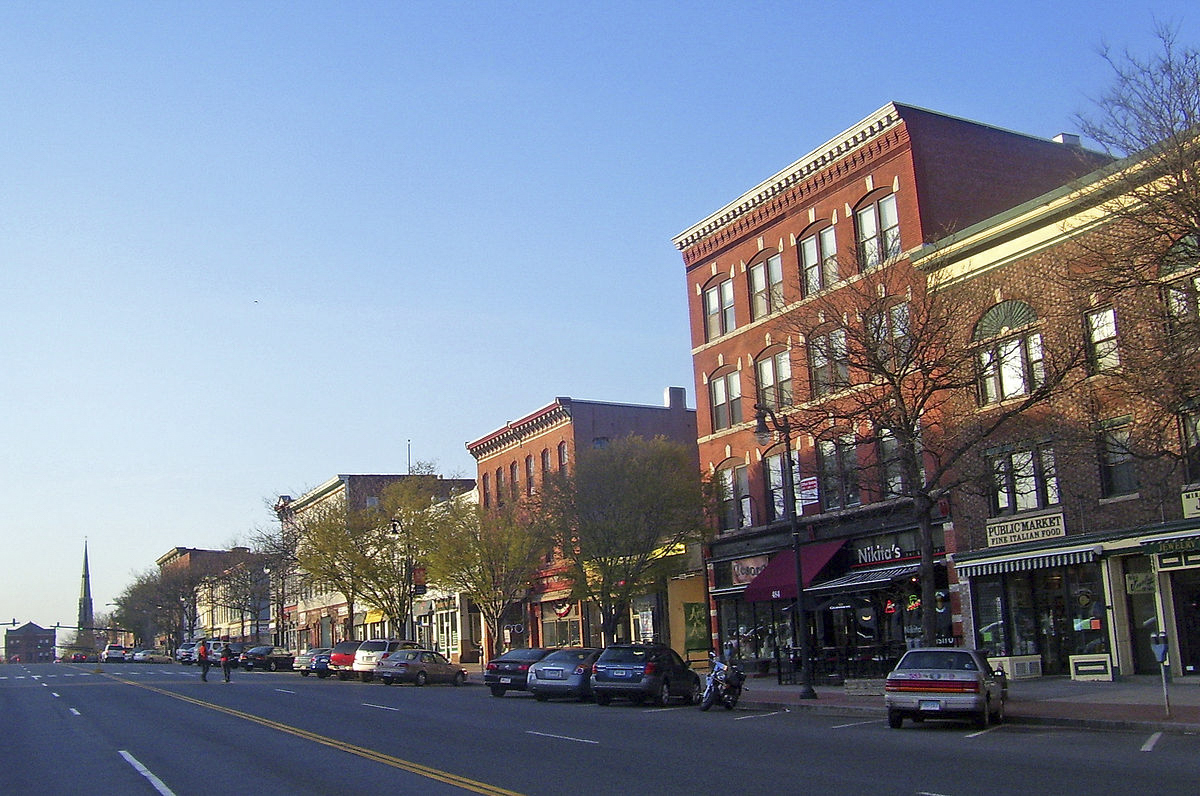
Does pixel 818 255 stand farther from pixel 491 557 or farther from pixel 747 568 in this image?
pixel 491 557

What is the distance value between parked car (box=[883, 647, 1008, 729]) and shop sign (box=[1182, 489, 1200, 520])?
7.49 metres

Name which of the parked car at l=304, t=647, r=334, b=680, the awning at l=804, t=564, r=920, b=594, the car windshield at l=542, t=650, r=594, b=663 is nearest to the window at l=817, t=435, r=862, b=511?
the awning at l=804, t=564, r=920, b=594

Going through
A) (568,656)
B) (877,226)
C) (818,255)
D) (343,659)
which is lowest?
(343,659)

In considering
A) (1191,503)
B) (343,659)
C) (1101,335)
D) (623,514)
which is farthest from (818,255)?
(343,659)

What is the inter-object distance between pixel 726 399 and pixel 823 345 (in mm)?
15253

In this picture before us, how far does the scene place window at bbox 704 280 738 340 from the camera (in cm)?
4222

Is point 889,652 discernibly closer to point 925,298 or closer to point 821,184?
point 925,298

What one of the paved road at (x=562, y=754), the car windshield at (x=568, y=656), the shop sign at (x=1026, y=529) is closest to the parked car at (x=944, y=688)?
the paved road at (x=562, y=754)

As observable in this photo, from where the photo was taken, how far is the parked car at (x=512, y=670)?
34.2 m

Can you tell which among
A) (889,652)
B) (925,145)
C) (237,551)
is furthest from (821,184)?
(237,551)

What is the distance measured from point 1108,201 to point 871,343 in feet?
18.5

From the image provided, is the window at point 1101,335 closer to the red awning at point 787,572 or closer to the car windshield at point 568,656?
the red awning at point 787,572

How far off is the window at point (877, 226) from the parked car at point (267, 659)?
147 ft

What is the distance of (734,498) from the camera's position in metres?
41.3
